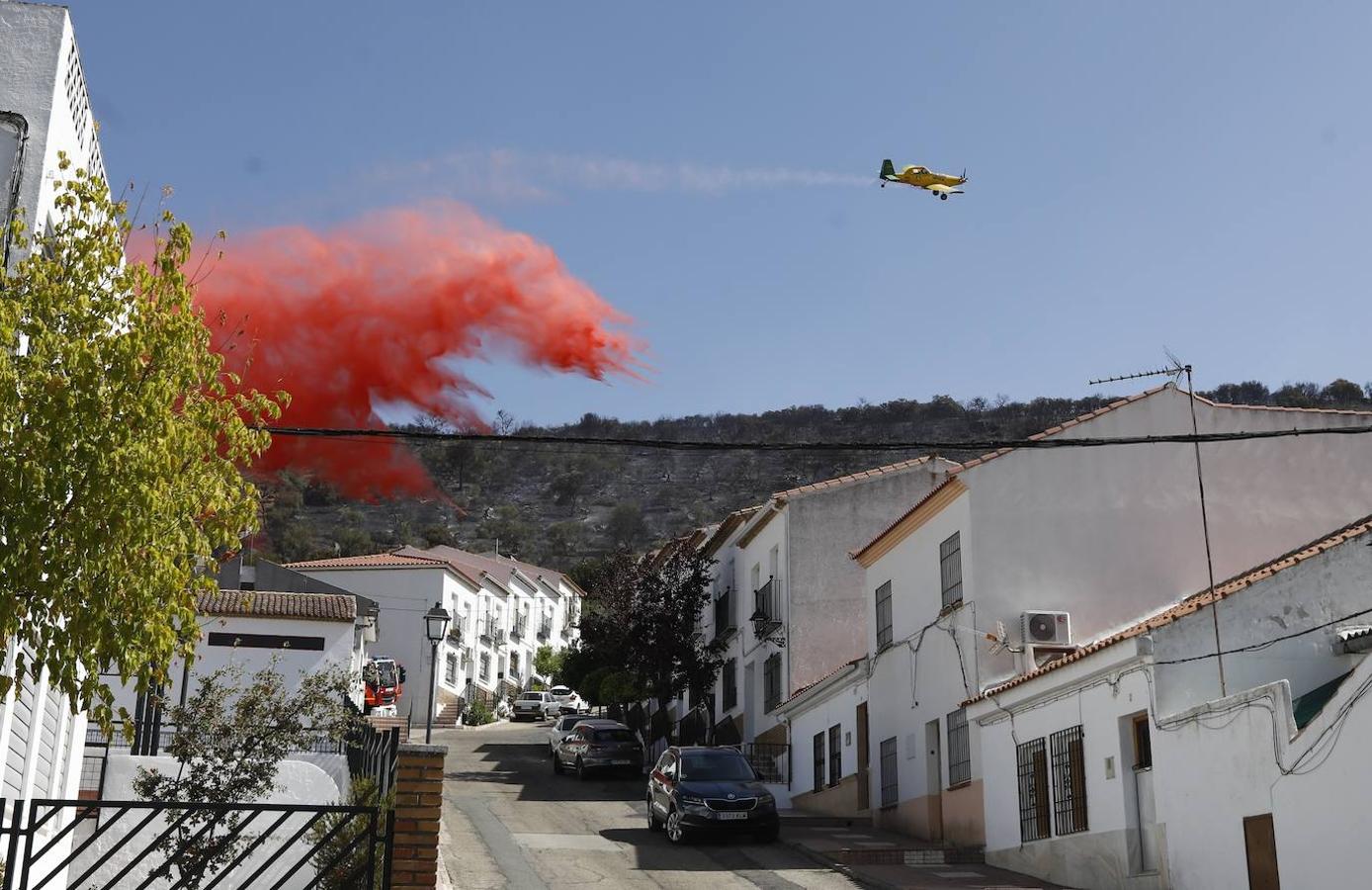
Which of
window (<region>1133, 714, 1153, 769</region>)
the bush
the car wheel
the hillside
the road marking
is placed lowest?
the road marking

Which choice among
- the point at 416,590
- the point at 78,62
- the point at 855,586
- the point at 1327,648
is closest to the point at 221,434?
the point at 78,62

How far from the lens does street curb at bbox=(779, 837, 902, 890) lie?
60.5 feet

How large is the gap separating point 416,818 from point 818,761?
20.0 metres

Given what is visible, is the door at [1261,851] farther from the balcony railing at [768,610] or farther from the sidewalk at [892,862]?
the balcony railing at [768,610]

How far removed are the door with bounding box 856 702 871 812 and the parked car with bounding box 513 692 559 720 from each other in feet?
121

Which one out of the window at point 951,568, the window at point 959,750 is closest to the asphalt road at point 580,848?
the window at point 959,750

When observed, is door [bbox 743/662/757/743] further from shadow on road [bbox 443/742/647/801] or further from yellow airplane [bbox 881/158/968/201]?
yellow airplane [bbox 881/158/968/201]

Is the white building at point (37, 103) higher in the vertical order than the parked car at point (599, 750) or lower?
higher

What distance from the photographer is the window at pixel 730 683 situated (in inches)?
1570

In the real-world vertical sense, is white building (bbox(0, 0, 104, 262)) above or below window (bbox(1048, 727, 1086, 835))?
above

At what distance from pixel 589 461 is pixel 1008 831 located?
341 feet

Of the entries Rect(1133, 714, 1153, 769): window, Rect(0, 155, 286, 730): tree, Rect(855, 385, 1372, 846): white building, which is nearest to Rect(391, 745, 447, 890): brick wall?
Rect(0, 155, 286, 730): tree

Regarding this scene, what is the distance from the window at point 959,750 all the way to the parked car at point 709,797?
3.13m

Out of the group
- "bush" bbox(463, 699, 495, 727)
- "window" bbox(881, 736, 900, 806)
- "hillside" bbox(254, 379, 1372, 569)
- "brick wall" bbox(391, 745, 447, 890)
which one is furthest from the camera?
"hillside" bbox(254, 379, 1372, 569)
